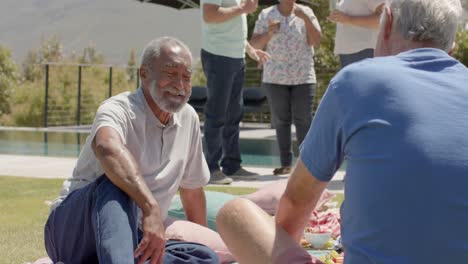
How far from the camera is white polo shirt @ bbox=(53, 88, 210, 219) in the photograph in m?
3.33

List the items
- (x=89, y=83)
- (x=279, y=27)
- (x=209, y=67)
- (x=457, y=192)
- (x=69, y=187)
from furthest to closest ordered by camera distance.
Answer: (x=89, y=83)
(x=279, y=27)
(x=209, y=67)
(x=69, y=187)
(x=457, y=192)

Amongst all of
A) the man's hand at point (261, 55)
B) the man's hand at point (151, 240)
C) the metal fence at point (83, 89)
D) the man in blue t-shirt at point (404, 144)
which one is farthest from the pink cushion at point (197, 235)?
the metal fence at point (83, 89)

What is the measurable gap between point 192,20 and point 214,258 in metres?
41.9

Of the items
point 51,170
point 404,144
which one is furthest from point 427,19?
point 51,170

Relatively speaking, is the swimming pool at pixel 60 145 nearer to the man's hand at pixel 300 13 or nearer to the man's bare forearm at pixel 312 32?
the man's bare forearm at pixel 312 32

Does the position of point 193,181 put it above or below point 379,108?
below

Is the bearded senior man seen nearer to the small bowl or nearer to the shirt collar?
the shirt collar

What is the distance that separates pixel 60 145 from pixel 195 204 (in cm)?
943

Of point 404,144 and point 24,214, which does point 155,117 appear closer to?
point 404,144

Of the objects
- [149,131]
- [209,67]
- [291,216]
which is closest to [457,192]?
[291,216]

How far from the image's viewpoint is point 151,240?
3.04 meters

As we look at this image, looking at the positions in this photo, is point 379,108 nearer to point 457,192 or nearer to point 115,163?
point 457,192

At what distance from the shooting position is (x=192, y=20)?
44812 millimetres

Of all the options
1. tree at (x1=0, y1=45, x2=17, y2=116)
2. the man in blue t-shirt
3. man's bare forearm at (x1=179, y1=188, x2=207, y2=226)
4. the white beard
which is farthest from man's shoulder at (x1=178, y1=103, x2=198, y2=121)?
tree at (x1=0, y1=45, x2=17, y2=116)
